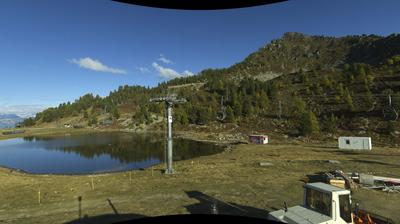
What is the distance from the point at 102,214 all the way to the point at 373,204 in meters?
16.9

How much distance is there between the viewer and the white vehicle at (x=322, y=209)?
1127 cm

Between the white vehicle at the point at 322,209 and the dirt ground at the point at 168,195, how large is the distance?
618 cm

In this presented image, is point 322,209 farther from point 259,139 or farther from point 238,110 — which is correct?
point 238,110

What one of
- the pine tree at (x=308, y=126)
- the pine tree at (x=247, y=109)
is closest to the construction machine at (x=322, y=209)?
the pine tree at (x=308, y=126)

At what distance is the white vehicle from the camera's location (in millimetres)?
11266

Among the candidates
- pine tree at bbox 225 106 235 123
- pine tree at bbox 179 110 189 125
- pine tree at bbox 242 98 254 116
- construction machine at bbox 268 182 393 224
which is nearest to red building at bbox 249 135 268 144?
pine tree at bbox 225 106 235 123

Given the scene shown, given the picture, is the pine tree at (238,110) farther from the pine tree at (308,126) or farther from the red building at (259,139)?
the red building at (259,139)

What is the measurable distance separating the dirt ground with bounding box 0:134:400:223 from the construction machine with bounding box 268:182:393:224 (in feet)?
20.3

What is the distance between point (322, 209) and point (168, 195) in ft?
44.4

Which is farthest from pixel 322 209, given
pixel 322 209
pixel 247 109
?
pixel 247 109

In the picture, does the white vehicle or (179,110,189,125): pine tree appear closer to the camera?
the white vehicle

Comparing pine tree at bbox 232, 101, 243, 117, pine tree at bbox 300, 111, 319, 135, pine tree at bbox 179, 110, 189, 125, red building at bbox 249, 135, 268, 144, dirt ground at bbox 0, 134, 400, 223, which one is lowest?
dirt ground at bbox 0, 134, 400, 223

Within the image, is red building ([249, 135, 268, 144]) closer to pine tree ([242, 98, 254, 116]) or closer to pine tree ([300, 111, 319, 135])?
pine tree ([300, 111, 319, 135])

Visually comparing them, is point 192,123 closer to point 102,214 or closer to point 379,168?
point 379,168
